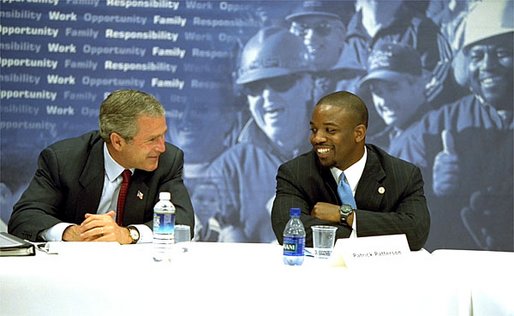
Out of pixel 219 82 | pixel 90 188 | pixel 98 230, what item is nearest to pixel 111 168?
pixel 90 188

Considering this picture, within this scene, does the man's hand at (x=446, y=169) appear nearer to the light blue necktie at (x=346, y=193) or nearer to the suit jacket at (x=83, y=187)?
the light blue necktie at (x=346, y=193)

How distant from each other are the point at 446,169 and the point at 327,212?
2.17 m

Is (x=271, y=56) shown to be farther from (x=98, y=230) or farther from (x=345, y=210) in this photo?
(x=98, y=230)

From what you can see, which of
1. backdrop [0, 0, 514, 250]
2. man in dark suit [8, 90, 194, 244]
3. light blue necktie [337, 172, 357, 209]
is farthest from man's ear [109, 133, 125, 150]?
backdrop [0, 0, 514, 250]

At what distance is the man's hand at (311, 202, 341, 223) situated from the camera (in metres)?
3.51

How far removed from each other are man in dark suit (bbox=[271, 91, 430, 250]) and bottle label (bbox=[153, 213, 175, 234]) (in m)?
0.80

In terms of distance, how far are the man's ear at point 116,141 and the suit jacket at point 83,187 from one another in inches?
4.0

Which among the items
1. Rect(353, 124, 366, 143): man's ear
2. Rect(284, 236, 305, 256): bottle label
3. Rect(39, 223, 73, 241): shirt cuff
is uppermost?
Rect(353, 124, 366, 143): man's ear

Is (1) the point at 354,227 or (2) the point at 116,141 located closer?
(1) the point at 354,227

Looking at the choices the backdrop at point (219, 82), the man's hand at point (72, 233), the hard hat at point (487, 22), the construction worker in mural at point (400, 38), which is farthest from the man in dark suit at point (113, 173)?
the hard hat at point (487, 22)

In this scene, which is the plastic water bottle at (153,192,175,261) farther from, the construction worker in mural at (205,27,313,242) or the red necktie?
the construction worker in mural at (205,27,313,242)

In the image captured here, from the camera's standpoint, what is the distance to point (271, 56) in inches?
214

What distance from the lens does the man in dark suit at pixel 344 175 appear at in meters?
3.71

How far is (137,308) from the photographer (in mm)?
2645
